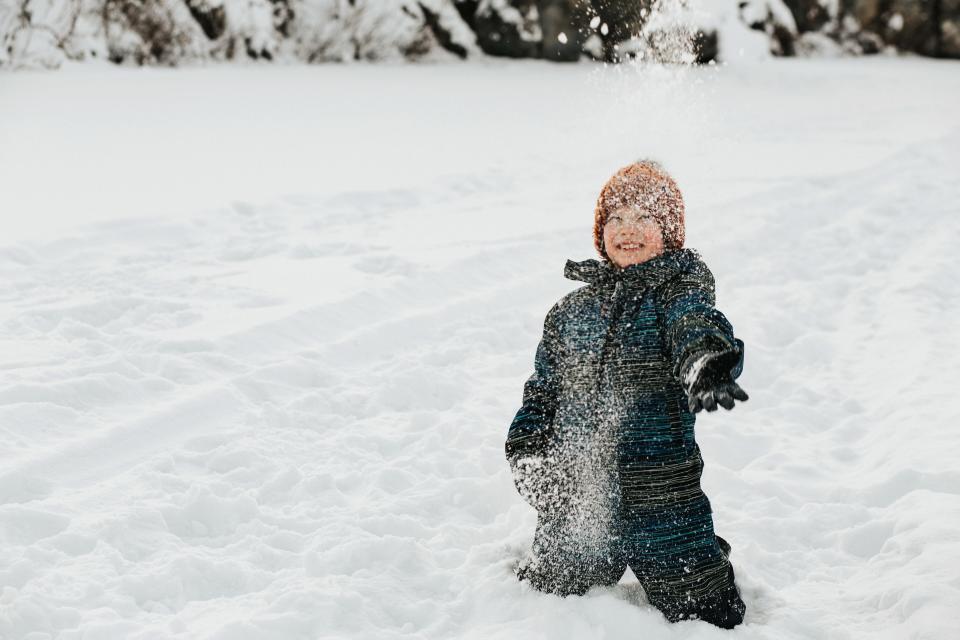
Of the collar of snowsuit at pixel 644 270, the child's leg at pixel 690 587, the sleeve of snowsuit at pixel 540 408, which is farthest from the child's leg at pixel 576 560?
the collar of snowsuit at pixel 644 270

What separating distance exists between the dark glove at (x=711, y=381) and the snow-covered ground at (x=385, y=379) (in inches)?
27.2

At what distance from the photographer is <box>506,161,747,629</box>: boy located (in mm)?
2541

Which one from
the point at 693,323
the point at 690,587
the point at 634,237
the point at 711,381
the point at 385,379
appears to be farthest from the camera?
the point at 385,379

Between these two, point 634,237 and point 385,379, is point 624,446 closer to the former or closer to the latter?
point 634,237

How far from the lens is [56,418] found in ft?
11.5

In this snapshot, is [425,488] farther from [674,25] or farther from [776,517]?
[674,25]

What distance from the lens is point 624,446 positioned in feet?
8.41

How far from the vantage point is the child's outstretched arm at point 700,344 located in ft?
7.34

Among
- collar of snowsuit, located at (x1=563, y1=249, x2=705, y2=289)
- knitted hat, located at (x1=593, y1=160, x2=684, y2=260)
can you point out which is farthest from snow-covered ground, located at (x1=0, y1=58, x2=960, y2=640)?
knitted hat, located at (x1=593, y1=160, x2=684, y2=260)

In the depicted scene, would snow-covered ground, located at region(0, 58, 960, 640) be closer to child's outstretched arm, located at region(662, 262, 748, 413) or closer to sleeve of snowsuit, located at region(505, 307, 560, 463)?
sleeve of snowsuit, located at region(505, 307, 560, 463)

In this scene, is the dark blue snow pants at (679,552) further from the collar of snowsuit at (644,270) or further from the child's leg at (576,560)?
the collar of snowsuit at (644,270)

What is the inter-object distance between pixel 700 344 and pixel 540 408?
23.5 inches

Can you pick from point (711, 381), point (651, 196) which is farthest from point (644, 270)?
point (711, 381)

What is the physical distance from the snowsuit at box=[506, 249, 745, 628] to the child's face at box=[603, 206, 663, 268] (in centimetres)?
4
